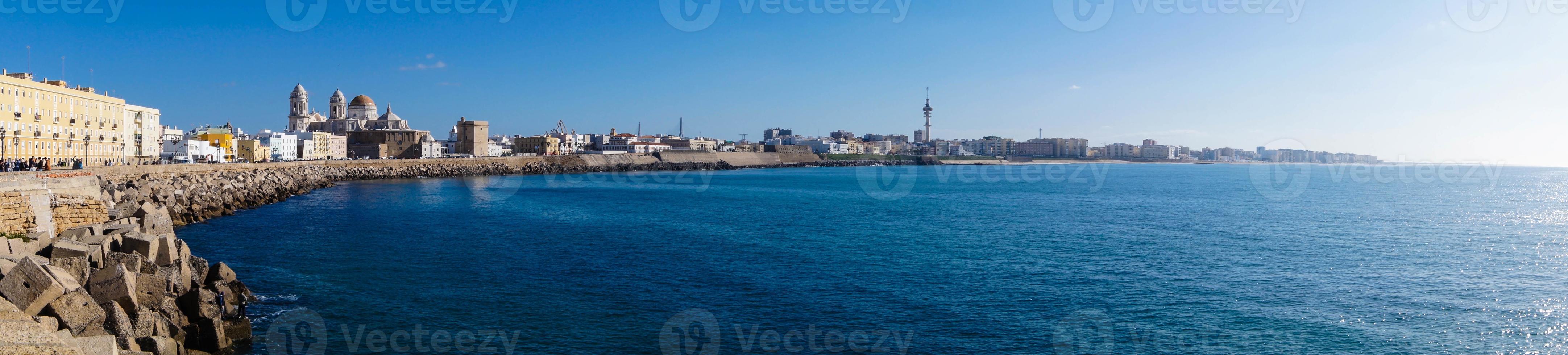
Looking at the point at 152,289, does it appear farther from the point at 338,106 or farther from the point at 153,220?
the point at 338,106

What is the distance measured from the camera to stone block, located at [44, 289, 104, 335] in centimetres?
900

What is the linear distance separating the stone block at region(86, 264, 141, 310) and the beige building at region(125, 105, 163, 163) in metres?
42.8

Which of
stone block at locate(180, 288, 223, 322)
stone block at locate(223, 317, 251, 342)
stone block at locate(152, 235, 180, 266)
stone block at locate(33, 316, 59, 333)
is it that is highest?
stone block at locate(152, 235, 180, 266)

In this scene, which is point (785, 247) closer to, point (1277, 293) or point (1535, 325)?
point (1277, 293)

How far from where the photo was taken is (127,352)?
28.4 feet

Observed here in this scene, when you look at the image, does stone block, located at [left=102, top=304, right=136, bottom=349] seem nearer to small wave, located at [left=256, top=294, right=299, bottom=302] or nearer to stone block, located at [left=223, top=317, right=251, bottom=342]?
stone block, located at [left=223, top=317, right=251, bottom=342]

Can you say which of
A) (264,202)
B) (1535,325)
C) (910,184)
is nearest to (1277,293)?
(1535,325)

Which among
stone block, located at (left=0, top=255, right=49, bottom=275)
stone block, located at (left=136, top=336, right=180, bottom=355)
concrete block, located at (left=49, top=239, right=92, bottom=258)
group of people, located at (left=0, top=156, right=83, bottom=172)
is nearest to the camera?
stone block, located at (left=136, top=336, right=180, bottom=355)

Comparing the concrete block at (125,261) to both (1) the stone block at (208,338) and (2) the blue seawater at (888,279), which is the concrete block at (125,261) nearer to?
(2) the blue seawater at (888,279)

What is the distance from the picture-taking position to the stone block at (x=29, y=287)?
29.1ft

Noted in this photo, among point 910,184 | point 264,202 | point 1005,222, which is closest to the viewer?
point 1005,222

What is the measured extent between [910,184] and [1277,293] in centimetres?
4903

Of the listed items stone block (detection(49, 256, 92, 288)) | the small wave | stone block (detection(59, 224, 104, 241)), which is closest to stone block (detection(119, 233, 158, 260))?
stone block (detection(59, 224, 104, 241))

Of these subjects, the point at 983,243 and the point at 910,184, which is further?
the point at 910,184
